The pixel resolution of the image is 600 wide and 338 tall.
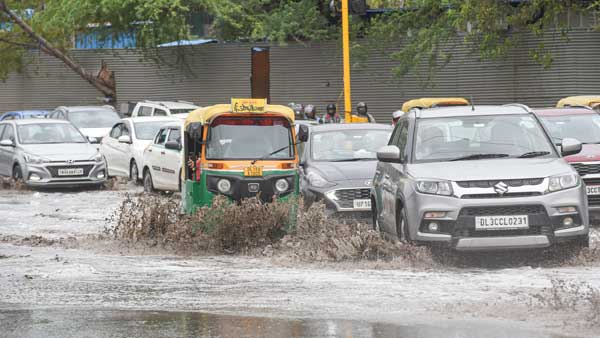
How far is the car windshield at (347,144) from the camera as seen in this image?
56.5 ft

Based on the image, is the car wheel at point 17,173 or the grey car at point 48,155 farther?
the car wheel at point 17,173

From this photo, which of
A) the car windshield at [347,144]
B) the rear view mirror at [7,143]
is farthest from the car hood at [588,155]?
the rear view mirror at [7,143]

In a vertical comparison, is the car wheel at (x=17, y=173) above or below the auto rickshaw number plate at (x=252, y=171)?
below

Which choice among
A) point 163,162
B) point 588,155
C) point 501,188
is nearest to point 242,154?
point 501,188

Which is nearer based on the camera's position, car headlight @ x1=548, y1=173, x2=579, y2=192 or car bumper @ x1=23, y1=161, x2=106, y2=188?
car headlight @ x1=548, y1=173, x2=579, y2=192

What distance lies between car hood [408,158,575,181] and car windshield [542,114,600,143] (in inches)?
206

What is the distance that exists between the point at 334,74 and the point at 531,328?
89.4 ft

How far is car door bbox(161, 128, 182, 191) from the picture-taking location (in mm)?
22891

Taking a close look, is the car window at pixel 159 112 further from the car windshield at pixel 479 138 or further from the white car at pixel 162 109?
the car windshield at pixel 479 138

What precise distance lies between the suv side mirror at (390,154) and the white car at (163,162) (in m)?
9.97

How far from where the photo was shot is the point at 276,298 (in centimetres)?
1020

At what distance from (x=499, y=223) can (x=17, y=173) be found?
16.6 m

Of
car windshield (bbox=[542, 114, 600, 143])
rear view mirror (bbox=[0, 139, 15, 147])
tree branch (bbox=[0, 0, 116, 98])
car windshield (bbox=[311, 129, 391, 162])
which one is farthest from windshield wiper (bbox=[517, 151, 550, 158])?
tree branch (bbox=[0, 0, 116, 98])

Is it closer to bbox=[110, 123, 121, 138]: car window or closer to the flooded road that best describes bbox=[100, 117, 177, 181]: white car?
bbox=[110, 123, 121, 138]: car window
